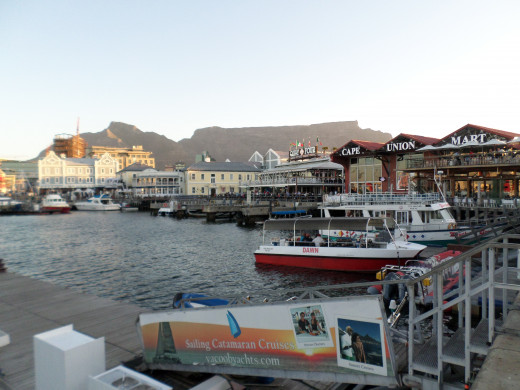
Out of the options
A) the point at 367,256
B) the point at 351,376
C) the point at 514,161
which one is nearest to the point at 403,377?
the point at 351,376

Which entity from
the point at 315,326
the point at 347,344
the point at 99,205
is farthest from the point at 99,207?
the point at 347,344

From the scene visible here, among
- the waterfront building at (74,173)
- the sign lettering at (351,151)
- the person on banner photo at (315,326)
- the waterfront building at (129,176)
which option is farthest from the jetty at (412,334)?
the waterfront building at (74,173)

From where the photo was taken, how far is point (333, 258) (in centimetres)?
2217

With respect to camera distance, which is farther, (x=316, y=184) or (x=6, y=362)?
(x=316, y=184)

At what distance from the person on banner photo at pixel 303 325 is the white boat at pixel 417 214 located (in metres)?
19.9

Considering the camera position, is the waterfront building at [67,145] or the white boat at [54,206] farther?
the waterfront building at [67,145]

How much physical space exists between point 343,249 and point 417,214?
9406 millimetres

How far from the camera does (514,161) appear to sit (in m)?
33.3

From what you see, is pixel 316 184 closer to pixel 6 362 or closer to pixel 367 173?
pixel 367 173

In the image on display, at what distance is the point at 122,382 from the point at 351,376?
355 centimetres

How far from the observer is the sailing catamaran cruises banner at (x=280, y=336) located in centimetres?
515

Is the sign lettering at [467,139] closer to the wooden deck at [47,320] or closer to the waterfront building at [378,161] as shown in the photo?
the waterfront building at [378,161]

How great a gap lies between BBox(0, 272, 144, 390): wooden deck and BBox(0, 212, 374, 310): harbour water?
464 centimetres

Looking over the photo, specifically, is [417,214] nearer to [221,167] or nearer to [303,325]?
[303,325]
